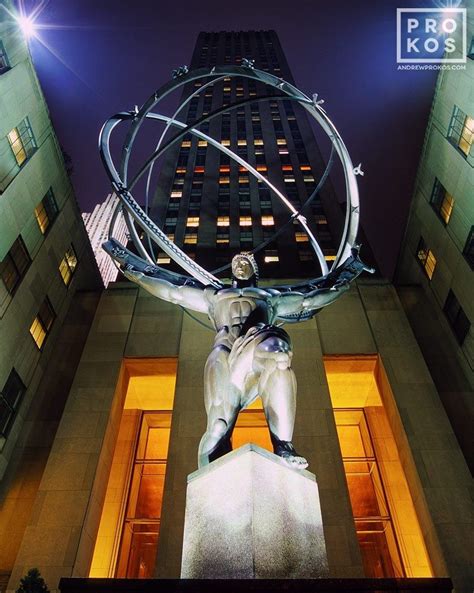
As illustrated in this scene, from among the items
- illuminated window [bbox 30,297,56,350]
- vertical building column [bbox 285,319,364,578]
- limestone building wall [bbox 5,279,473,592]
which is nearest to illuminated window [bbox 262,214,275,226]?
limestone building wall [bbox 5,279,473,592]

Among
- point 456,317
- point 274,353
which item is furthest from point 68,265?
point 456,317

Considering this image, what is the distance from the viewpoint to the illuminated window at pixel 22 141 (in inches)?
613

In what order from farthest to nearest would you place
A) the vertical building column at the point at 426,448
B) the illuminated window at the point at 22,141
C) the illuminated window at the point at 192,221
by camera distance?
the illuminated window at the point at 192,221 < the illuminated window at the point at 22,141 < the vertical building column at the point at 426,448

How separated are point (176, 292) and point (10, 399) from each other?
8390mm

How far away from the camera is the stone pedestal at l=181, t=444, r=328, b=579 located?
14.9 ft

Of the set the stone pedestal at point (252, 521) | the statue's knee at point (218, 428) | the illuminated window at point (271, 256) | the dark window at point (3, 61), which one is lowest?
the stone pedestal at point (252, 521)

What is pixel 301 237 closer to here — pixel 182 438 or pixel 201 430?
pixel 201 430

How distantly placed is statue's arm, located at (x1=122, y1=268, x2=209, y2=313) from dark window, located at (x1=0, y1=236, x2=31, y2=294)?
8081mm

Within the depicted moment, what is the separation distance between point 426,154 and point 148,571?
1791 centimetres

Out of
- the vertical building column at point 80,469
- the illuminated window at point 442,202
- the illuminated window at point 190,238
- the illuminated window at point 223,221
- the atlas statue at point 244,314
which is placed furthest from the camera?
the illuminated window at point 223,221

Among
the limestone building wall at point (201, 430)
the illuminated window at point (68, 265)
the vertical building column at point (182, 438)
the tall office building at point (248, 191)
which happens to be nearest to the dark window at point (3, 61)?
the illuminated window at point (68, 265)

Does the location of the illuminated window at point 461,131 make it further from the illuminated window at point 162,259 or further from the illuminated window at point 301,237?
the illuminated window at point 162,259

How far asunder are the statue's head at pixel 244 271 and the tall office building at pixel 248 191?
19.0 meters

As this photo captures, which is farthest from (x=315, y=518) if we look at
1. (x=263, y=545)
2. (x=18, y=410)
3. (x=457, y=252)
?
(x=457, y=252)
